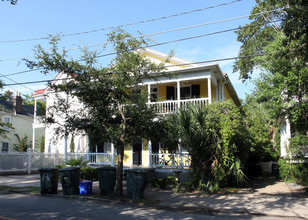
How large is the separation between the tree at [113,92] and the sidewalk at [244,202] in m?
2.18

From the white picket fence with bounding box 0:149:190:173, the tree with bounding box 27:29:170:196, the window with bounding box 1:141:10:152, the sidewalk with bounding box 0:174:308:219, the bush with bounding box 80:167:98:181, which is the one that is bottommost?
the sidewalk with bounding box 0:174:308:219

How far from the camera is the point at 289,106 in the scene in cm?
1049

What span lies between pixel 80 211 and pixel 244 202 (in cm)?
534

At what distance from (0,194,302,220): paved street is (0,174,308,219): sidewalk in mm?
531

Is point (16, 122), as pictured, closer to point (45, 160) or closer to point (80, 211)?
point (45, 160)

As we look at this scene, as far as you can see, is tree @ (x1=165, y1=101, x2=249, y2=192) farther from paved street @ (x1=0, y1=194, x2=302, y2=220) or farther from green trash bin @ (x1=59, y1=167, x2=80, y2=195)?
green trash bin @ (x1=59, y1=167, x2=80, y2=195)

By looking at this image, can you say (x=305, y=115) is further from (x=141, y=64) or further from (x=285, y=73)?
(x=141, y=64)

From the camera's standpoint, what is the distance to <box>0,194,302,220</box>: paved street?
7.24m

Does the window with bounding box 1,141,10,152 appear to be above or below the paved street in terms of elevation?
above

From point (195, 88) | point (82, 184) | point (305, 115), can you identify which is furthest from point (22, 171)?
point (305, 115)

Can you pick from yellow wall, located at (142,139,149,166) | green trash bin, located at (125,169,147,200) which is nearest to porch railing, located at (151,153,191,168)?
→ yellow wall, located at (142,139,149,166)

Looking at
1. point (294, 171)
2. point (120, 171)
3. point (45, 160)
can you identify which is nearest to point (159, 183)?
point (120, 171)

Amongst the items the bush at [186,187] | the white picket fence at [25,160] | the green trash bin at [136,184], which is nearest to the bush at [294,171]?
the bush at [186,187]

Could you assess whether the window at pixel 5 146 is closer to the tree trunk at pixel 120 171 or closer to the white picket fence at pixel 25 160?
the white picket fence at pixel 25 160
